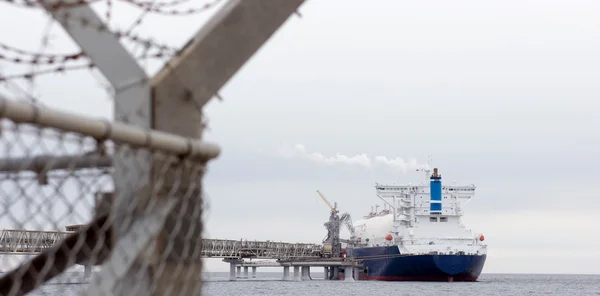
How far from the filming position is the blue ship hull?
81.7 meters

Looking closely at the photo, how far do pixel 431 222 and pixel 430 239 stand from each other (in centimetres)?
214

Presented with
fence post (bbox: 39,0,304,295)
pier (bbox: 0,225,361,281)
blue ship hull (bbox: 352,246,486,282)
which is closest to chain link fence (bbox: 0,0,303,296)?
fence post (bbox: 39,0,304,295)

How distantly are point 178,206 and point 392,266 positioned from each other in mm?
84188

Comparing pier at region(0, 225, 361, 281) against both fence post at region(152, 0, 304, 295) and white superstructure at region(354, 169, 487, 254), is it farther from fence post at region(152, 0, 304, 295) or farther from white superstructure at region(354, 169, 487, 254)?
fence post at region(152, 0, 304, 295)

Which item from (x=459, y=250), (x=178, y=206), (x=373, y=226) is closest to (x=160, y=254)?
(x=178, y=206)

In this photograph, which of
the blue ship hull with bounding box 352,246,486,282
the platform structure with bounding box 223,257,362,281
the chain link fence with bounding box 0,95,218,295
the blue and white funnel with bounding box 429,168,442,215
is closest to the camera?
the chain link fence with bounding box 0,95,218,295

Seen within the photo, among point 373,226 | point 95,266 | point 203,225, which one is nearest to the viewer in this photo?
A: point 203,225

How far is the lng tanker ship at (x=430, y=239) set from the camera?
82.4m

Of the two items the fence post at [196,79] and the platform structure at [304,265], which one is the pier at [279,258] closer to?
the platform structure at [304,265]

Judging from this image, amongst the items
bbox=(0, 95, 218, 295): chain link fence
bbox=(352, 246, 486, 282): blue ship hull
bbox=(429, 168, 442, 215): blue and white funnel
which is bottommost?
bbox=(0, 95, 218, 295): chain link fence

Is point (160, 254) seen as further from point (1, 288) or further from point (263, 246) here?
point (263, 246)

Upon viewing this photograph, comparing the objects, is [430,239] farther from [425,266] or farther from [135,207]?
[135,207]

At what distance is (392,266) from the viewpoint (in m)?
86.8

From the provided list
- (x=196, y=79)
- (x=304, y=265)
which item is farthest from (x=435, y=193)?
(x=196, y=79)
